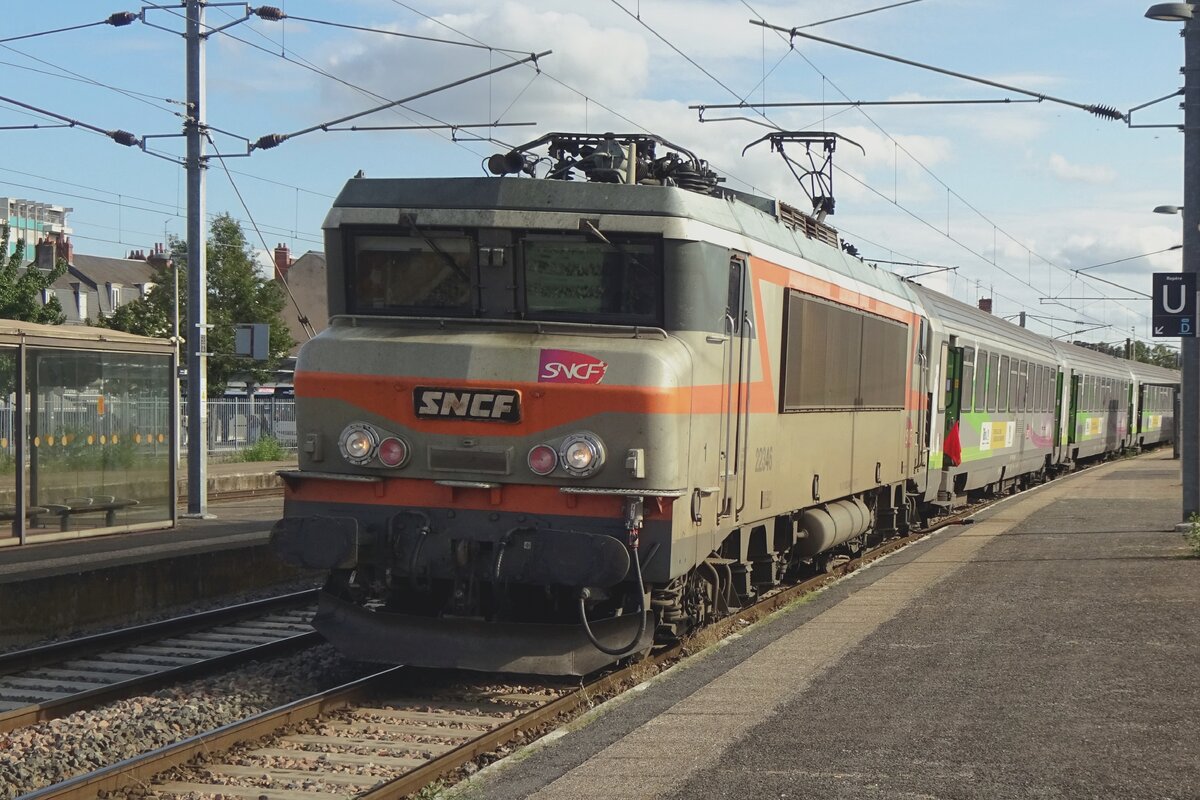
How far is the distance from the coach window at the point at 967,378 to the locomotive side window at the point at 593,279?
14158 millimetres

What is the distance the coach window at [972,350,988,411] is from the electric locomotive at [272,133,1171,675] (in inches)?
583

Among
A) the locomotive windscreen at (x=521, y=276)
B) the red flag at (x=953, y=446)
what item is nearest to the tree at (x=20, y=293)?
the red flag at (x=953, y=446)

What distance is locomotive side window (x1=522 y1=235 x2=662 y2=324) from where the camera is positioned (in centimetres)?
959

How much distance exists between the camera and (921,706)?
852 cm

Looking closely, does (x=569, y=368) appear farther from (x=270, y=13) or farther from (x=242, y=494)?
(x=242, y=494)

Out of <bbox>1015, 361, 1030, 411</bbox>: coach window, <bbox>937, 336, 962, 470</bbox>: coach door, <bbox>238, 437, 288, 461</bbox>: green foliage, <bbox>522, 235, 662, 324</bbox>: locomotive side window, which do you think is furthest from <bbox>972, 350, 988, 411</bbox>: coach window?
<bbox>238, 437, 288, 461</bbox>: green foliage

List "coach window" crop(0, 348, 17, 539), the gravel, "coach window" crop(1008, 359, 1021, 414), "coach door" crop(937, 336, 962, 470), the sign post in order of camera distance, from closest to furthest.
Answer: the gravel
"coach window" crop(0, 348, 17, 539)
the sign post
"coach door" crop(937, 336, 962, 470)
"coach window" crop(1008, 359, 1021, 414)

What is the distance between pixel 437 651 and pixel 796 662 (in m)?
2.50

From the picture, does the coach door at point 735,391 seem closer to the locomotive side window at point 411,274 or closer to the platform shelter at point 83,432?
the locomotive side window at point 411,274

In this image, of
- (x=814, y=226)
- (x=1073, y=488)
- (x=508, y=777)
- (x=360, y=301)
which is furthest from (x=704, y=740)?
(x=1073, y=488)

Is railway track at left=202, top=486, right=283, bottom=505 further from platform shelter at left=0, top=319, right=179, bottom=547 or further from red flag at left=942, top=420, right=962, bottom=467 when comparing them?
red flag at left=942, top=420, right=962, bottom=467

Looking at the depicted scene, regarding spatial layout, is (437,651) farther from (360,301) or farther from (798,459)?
(798,459)

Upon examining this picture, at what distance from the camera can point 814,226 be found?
13.7 m

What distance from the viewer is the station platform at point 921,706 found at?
271 inches
